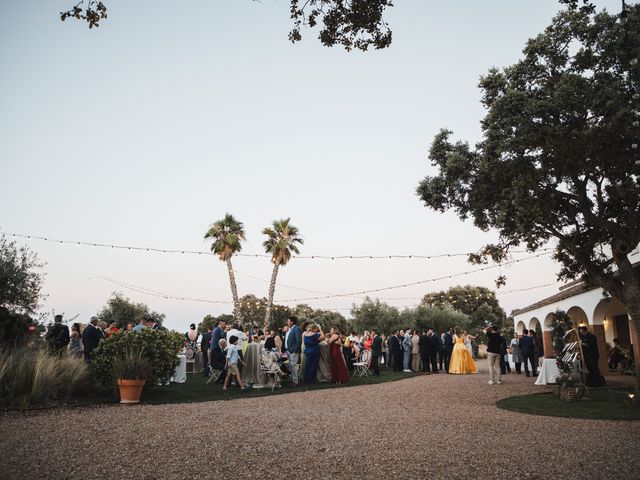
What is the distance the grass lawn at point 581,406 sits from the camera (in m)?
8.16

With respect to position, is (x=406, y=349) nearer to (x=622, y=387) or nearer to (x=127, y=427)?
(x=622, y=387)

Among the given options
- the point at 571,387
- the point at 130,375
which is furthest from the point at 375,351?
the point at 130,375

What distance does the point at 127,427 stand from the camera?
6.81 m

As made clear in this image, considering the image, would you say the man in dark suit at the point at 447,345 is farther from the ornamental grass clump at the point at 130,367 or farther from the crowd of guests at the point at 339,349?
the ornamental grass clump at the point at 130,367

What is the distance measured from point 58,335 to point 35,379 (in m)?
3.45

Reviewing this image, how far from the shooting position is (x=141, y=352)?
10031mm

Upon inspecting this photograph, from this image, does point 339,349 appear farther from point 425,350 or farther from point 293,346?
point 425,350

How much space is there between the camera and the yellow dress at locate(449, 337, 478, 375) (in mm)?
19109

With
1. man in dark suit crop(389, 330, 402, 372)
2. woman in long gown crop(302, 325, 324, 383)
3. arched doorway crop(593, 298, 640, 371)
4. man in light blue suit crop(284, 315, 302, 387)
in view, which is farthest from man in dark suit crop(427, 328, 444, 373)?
man in light blue suit crop(284, 315, 302, 387)

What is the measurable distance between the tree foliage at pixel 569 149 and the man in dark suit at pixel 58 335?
1070 centimetres

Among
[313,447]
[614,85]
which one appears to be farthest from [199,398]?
[614,85]

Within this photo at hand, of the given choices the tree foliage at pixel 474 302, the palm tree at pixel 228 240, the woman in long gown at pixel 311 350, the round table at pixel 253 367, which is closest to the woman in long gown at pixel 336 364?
the woman in long gown at pixel 311 350

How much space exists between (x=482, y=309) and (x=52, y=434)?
66.0 meters

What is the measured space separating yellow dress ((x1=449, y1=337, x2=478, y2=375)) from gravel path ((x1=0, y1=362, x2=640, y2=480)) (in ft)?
34.8
